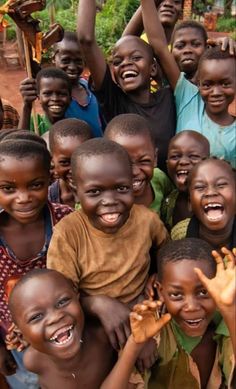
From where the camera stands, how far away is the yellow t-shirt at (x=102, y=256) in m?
1.90

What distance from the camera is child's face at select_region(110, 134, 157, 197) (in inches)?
89.8

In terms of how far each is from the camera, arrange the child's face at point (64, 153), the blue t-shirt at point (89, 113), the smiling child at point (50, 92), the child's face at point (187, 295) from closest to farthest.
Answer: the child's face at point (187, 295), the child's face at point (64, 153), the smiling child at point (50, 92), the blue t-shirt at point (89, 113)

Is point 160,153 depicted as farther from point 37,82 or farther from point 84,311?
point 84,311

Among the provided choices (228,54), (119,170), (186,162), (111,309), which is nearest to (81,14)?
(228,54)

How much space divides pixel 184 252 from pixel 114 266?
0.29 metres

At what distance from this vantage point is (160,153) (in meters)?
2.84

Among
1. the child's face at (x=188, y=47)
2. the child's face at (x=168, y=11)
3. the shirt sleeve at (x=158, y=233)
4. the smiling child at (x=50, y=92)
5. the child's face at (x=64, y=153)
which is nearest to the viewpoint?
the shirt sleeve at (x=158, y=233)

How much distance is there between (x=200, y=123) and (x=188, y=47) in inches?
34.1

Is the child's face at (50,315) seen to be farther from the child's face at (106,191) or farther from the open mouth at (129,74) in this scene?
the open mouth at (129,74)

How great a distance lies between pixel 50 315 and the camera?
1766 mm

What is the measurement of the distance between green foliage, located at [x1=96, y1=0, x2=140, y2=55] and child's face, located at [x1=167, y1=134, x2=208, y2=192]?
10700 mm

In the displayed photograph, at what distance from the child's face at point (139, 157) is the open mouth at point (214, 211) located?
32cm

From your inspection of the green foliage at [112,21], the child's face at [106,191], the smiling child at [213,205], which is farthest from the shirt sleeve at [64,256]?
the green foliage at [112,21]

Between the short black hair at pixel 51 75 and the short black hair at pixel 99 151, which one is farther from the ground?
the short black hair at pixel 51 75
